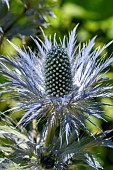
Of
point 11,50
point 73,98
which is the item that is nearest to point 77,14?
point 11,50

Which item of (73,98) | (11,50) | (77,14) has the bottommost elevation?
(73,98)

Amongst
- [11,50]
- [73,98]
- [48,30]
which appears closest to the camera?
[73,98]

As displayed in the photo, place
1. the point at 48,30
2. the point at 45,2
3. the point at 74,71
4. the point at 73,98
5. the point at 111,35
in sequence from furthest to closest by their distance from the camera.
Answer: the point at 111,35 → the point at 48,30 → the point at 45,2 → the point at 74,71 → the point at 73,98

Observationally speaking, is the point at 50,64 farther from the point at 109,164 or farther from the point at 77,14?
the point at 77,14

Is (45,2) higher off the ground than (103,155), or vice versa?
(45,2)
